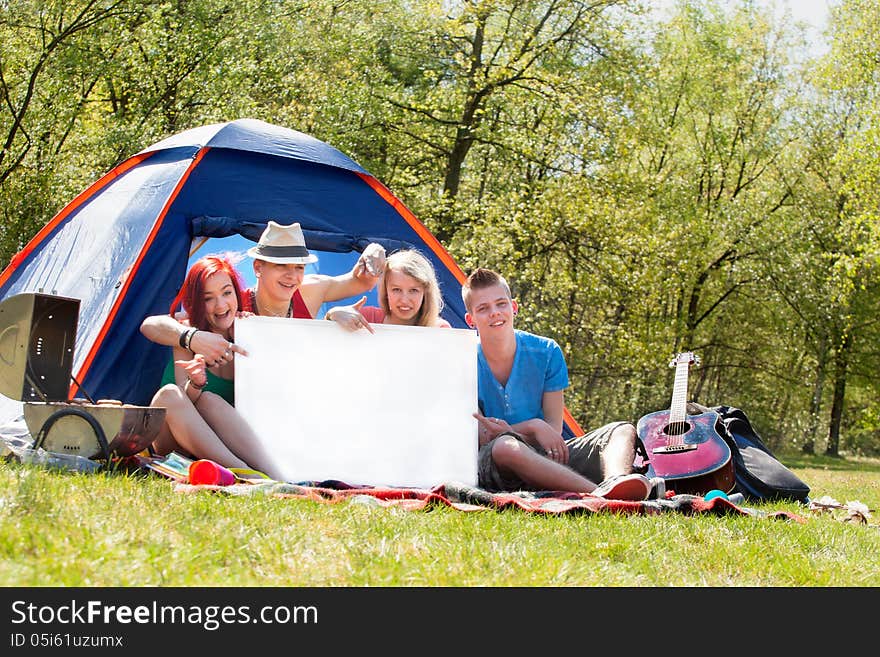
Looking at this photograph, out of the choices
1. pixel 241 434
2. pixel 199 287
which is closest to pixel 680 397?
pixel 241 434

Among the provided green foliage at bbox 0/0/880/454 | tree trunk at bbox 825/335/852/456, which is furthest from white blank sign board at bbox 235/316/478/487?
tree trunk at bbox 825/335/852/456

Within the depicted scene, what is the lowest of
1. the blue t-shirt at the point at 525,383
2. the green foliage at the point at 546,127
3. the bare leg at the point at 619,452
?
the bare leg at the point at 619,452

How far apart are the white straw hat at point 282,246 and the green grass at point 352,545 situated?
4.13 ft

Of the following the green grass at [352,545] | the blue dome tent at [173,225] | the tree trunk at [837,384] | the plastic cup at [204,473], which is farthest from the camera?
the tree trunk at [837,384]

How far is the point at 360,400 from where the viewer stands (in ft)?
13.9

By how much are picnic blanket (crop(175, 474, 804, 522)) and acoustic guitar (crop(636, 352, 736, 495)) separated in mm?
858

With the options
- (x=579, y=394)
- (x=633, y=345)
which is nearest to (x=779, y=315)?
(x=579, y=394)

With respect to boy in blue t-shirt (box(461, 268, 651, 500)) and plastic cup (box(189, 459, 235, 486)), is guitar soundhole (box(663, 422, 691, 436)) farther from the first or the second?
plastic cup (box(189, 459, 235, 486))

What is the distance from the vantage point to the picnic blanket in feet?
11.1

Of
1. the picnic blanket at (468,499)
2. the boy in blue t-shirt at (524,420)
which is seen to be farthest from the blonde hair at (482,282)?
the picnic blanket at (468,499)

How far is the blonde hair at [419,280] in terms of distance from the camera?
4.45 meters

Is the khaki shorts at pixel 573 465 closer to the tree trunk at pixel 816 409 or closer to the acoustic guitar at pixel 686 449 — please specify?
the acoustic guitar at pixel 686 449

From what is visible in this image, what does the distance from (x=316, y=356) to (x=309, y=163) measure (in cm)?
189
